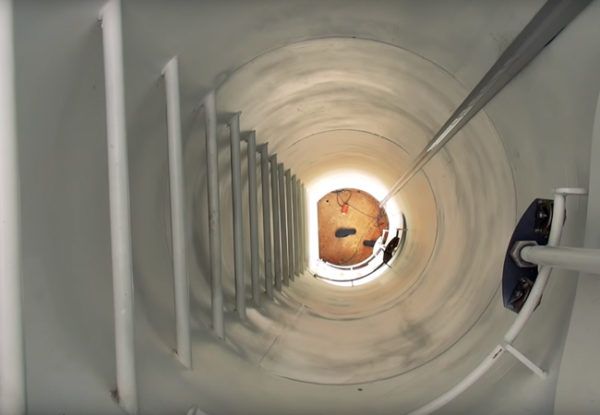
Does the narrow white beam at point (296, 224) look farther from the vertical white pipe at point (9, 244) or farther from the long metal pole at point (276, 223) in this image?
the vertical white pipe at point (9, 244)

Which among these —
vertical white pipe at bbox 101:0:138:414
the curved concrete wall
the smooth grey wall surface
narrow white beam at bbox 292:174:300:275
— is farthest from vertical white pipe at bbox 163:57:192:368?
narrow white beam at bbox 292:174:300:275

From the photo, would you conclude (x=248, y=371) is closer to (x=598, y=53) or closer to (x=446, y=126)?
(x=446, y=126)

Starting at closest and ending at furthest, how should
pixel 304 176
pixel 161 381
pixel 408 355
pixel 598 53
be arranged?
pixel 598 53, pixel 161 381, pixel 408 355, pixel 304 176

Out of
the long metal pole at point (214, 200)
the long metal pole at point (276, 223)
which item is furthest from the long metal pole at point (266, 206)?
the long metal pole at point (214, 200)

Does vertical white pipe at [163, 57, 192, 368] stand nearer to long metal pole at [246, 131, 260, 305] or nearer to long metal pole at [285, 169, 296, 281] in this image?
long metal pole at [246, 131, 260, 305]

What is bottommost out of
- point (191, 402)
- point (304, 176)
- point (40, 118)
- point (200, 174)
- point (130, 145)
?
point (191, 402)

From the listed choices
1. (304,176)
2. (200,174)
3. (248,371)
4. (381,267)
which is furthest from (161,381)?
(381,267)

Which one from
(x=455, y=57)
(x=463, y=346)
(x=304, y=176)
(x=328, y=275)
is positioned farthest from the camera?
(x=328, y=275)
